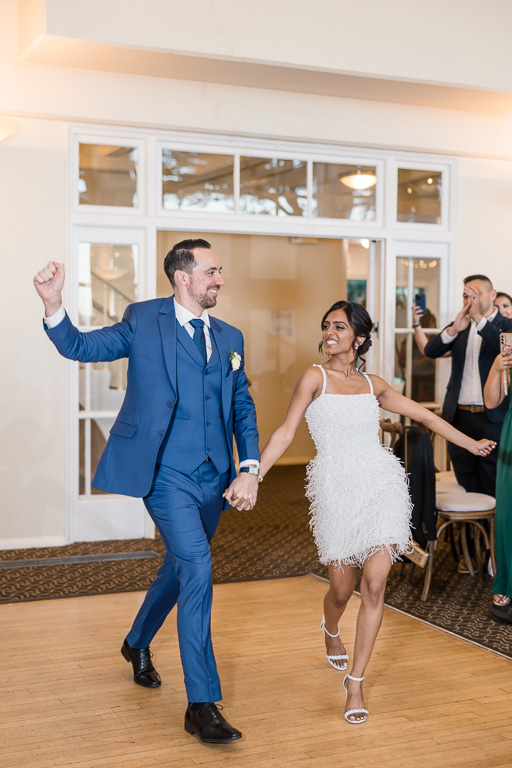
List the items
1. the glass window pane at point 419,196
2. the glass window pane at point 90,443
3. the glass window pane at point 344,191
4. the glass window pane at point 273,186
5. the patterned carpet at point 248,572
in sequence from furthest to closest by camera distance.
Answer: the glass window pane at point 419,196, the glass window pane at point 344,191, the glass window pane at point 273,186, the glass window pane at point 90,443, the patterned carpet at point 248,572

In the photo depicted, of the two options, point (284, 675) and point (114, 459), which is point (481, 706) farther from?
point (114, 459)

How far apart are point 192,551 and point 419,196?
496cm

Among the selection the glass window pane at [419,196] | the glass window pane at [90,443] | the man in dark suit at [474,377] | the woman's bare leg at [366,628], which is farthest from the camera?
the glass window pane at [419,196]

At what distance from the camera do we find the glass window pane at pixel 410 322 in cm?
734

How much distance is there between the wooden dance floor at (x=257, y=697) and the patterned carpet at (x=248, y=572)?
209 millimetres

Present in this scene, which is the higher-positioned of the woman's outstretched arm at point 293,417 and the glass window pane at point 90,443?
the woman's outstretched arm at point 293,417

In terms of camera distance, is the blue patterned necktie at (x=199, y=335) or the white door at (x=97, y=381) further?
the white door at (x=97, y=381)

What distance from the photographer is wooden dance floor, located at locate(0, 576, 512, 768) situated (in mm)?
3047

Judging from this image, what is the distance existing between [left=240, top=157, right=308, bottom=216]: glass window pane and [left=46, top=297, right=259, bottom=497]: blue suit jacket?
11.4 feet

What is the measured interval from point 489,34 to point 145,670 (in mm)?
5269

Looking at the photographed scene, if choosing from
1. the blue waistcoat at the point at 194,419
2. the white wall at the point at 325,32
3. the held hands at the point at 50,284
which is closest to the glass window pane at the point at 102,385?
the white wall at the point at 325,32

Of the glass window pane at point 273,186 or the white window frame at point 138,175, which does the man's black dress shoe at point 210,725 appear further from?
the glass window pane at point 273,186

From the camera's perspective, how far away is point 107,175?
6.39 m

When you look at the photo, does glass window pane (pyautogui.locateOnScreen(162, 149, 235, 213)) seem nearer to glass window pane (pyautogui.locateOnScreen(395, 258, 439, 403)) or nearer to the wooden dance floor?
glass window pane (pyautogui.locateOnScreen(395, 258, 439, 403))
